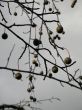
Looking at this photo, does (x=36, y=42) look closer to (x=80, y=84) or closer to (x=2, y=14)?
(x=2, y=14)

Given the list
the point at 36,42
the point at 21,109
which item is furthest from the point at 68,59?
the point at 21,109

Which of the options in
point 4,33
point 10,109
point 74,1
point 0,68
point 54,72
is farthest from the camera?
point 4,33

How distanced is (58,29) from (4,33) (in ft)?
3.54

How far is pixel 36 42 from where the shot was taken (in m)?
3.31

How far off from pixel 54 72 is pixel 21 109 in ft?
6.17

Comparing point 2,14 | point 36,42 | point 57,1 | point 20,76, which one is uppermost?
point 57,1

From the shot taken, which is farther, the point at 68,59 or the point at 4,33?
the point at 4,33

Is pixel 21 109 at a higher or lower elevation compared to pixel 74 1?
lower

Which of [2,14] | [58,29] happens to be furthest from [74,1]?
[2,14]

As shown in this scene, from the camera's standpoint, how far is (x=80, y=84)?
2.35 metres

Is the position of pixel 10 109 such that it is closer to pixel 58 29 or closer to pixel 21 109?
pixel 21 109

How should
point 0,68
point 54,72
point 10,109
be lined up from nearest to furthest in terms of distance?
point 10,109 < point 0,68 < point 54,72

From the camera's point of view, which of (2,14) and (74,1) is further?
(2,14)

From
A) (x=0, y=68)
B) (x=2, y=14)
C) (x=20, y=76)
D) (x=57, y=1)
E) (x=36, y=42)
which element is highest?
(x=57, y=1)
